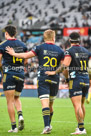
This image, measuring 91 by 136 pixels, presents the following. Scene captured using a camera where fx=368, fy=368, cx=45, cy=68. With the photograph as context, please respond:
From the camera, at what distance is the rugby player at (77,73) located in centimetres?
707

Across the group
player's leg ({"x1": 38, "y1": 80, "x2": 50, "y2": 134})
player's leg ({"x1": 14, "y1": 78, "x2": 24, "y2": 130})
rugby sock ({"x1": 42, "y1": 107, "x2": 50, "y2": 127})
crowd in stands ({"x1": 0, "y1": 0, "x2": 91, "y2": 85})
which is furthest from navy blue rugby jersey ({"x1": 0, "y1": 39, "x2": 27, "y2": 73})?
crowd in stands ({"x1": 0, "y1": 0, "x2": 91, "y2": 85})

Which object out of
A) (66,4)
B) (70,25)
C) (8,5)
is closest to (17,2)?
(8,5)

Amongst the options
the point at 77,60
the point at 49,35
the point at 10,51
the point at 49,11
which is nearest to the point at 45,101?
the point at 77,60

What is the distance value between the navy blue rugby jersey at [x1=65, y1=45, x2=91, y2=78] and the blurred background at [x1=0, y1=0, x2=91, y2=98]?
18382 mm

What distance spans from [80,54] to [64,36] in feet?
85.0

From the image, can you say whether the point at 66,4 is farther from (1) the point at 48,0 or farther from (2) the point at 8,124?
(2) the point at 8,124

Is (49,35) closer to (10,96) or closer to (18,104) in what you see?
(10,96)

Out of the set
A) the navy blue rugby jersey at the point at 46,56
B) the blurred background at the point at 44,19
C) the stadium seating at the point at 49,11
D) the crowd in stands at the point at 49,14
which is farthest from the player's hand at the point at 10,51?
the stadium seating at the point at 49,11

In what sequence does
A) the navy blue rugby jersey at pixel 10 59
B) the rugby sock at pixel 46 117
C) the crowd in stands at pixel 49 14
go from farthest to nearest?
the crowd in stands at pixel 49 14 → the navy blue rugby jersey at pixel 10 59 → the rugby sock at pixel 46 117

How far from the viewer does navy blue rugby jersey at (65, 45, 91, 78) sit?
23.5 ft

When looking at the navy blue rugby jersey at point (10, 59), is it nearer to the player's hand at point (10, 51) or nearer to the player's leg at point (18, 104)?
the player's hand at point (10, 51)

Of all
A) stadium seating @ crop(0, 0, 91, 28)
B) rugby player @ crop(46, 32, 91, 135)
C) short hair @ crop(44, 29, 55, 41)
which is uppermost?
stadium seating @ crop(0, 0, 91, 28)

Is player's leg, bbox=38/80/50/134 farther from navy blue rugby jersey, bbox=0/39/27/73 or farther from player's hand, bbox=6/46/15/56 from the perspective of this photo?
player's hand, bbox=6/46/15/56

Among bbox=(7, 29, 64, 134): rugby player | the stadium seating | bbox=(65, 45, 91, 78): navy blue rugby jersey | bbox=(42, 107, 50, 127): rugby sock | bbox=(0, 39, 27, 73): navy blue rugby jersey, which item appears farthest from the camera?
the stadium seating
